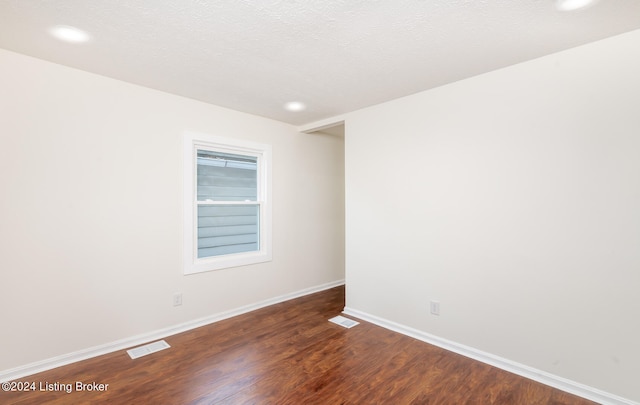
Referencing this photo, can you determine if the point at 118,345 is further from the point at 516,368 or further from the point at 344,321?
the point at 516,368

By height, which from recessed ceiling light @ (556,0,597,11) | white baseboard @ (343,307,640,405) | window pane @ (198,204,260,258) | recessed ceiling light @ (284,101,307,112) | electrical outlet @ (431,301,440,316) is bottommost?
white baseboard @ (343,307,640,405)

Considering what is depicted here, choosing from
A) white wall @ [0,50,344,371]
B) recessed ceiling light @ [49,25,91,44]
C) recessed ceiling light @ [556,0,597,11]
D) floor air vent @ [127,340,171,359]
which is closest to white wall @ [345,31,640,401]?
recessed ceiling light @ [556,0,597,11]

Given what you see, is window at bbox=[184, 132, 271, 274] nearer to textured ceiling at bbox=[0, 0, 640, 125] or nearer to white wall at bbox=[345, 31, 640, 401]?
textured ceiling at bbox=[0, 0, 640, 125]

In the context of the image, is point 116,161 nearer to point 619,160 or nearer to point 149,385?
point 149,385

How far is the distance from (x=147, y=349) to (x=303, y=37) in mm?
2922

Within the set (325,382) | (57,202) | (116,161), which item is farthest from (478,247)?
(57,202)

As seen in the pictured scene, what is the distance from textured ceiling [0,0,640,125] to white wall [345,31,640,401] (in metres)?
0.30

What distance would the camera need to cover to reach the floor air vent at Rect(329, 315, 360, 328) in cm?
327

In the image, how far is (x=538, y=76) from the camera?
90.7 inches

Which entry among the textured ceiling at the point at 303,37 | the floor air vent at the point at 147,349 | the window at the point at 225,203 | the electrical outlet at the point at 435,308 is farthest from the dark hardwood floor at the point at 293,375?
the textured ceiling at the point at 303,37

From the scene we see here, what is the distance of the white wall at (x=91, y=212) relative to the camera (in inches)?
89.8

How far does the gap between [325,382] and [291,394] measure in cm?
28

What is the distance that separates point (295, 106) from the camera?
3438mm

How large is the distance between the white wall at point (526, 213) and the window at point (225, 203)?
5.08 ft
